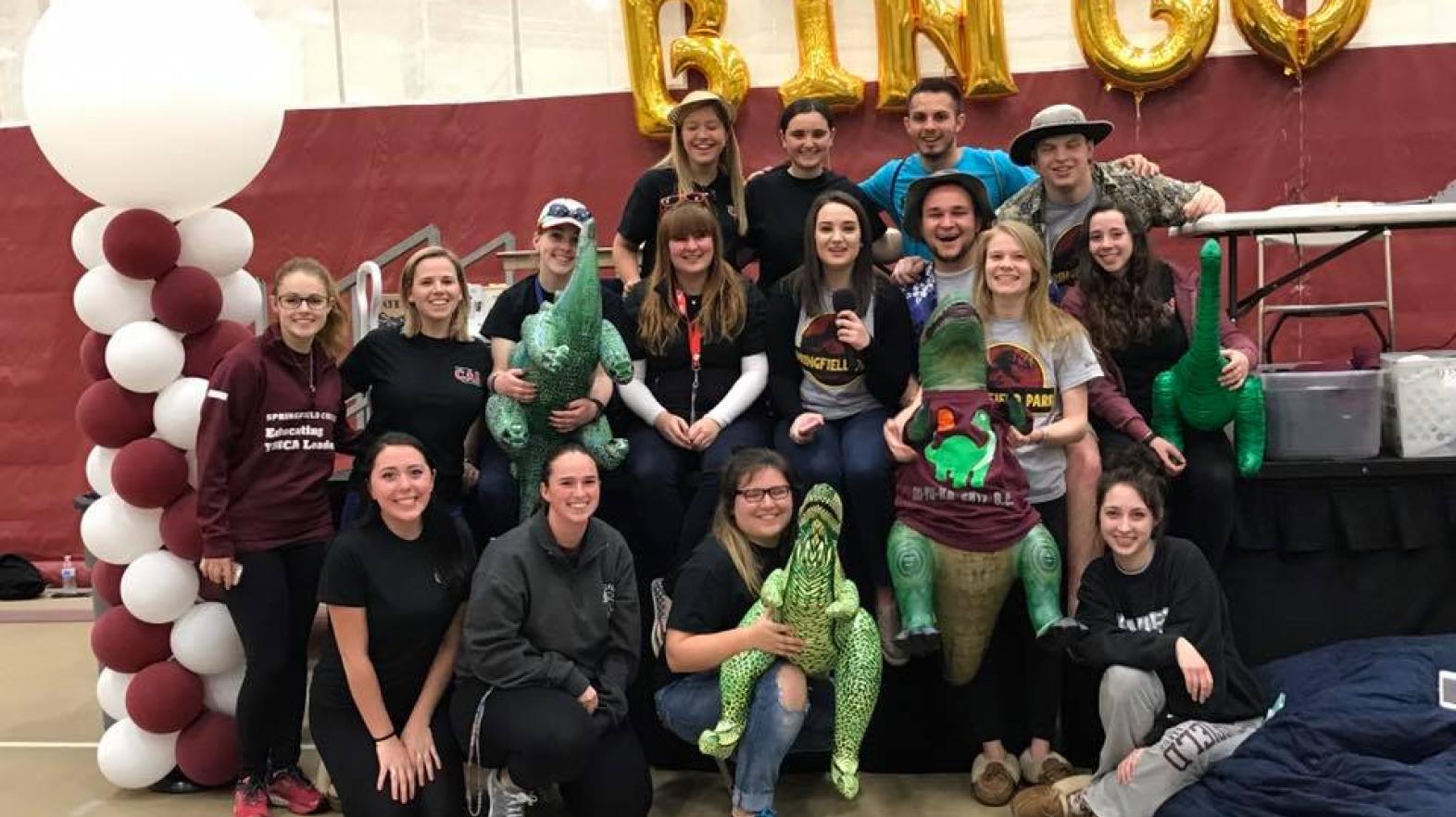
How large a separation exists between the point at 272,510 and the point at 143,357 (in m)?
0.55

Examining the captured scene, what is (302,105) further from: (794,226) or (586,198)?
(794,226)

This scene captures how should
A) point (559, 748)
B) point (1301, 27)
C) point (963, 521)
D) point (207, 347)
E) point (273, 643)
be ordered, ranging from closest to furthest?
point (559, 748) → point (963, 521) → point (273, 643) → point (207, 347) → point (1301, 27)

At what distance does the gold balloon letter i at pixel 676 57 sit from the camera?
5879 millimetres

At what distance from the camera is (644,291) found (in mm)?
3316

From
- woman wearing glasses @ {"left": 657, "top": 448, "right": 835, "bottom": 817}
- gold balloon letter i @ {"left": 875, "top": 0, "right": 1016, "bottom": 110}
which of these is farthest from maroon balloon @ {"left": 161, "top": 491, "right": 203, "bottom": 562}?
gold balloon letter i @ {"left": 875, "top": 0, "right": 1016, "bottom": 110}

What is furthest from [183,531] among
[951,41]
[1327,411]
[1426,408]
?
[951,41]

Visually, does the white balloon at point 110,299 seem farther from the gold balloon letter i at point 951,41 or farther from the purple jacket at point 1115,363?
the gold balloon letter i at point 951,41

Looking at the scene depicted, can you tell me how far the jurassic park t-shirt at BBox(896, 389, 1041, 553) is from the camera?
285cm

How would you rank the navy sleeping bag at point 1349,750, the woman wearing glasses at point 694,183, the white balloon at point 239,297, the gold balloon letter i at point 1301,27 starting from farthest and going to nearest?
1. the gold balloon letter i at point 1301,27
2. the woman wearing glasses at point 694,183
3. the white balloon at point 239,297
4. the navy sleeping bag at point 1349,750

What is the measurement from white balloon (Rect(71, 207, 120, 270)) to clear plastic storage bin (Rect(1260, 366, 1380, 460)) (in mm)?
3276

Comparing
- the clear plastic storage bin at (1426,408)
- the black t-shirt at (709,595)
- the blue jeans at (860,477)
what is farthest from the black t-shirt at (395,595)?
the clear plastic storage bin at (1426,408)

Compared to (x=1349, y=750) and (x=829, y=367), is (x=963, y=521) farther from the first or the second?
(x=1349, y=750)

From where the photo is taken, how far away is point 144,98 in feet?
10.2

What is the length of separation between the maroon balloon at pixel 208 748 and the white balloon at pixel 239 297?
1.13m
